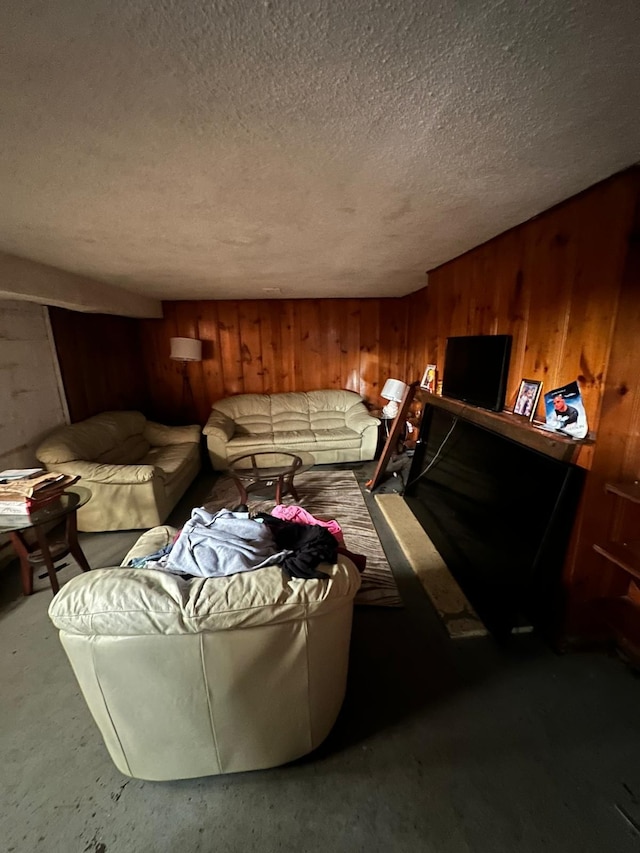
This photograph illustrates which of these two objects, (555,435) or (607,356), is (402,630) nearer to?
(555,435)

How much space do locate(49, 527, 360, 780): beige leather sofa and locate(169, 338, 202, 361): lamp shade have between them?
3579 millimetres

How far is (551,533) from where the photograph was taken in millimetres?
1575

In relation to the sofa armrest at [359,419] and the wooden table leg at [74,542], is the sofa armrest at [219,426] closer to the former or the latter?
the sofa armrest at [359,419]

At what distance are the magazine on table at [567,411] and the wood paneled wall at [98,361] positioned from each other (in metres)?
3.81

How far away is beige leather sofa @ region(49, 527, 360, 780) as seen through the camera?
3.24ft

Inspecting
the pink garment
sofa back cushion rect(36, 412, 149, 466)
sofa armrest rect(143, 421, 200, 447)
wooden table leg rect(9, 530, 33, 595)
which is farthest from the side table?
sofa armrest rect(143, 421, 200, 447)

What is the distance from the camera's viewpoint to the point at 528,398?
186 centimetres

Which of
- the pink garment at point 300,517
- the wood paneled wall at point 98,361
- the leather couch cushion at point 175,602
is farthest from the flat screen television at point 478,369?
the wood paneled wall at point 98,361

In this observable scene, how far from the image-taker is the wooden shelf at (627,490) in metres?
1.31

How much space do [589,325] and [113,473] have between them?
3.13 metres

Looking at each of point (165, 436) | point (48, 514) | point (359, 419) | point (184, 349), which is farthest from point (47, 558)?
point (359, 419)

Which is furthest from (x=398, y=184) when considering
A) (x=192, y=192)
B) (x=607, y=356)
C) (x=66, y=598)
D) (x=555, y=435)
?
(x=66, y=598)

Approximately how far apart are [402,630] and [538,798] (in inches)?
29.9

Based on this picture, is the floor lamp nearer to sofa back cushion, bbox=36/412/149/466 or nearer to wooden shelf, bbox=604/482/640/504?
sofa back cushion, bbox=36/412/149/466
